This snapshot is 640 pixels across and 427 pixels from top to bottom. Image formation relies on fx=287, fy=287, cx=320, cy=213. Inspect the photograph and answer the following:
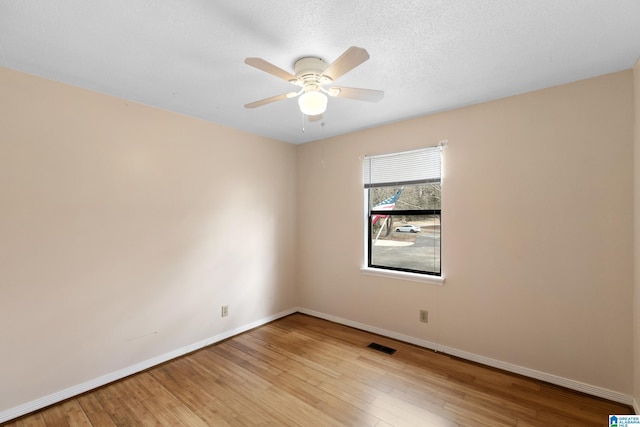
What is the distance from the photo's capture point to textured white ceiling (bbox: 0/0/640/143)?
1482 millimetres

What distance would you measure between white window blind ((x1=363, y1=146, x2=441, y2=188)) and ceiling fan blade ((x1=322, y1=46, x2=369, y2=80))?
1.74 m

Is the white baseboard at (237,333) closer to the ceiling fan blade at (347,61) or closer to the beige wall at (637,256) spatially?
the beige wall at (637,256)

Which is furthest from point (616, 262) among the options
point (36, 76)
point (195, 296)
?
point (36, 76)

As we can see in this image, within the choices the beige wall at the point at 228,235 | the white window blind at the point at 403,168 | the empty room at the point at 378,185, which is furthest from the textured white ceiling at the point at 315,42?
the white window blind at the point at 403,168

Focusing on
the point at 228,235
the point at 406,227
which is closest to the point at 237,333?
the point at 228,235

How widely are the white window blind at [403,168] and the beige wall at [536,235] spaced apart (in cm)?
11

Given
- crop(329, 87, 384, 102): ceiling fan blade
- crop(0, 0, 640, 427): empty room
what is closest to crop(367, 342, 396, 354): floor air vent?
crop(0, 0, 640, 427): empty room

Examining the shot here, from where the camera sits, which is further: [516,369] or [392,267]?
[392,267]

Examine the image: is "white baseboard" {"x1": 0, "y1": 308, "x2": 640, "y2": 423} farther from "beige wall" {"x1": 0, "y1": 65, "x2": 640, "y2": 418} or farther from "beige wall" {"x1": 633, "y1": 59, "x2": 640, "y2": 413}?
"beige wall" {"x1": 633, "y1": 59, "x2": 640, "y2": 413}

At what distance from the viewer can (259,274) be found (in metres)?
3.77

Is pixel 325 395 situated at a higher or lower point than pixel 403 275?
lower

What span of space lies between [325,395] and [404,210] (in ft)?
6.78

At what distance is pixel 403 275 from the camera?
3.25 m

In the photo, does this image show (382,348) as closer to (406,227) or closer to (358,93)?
(406,227)
